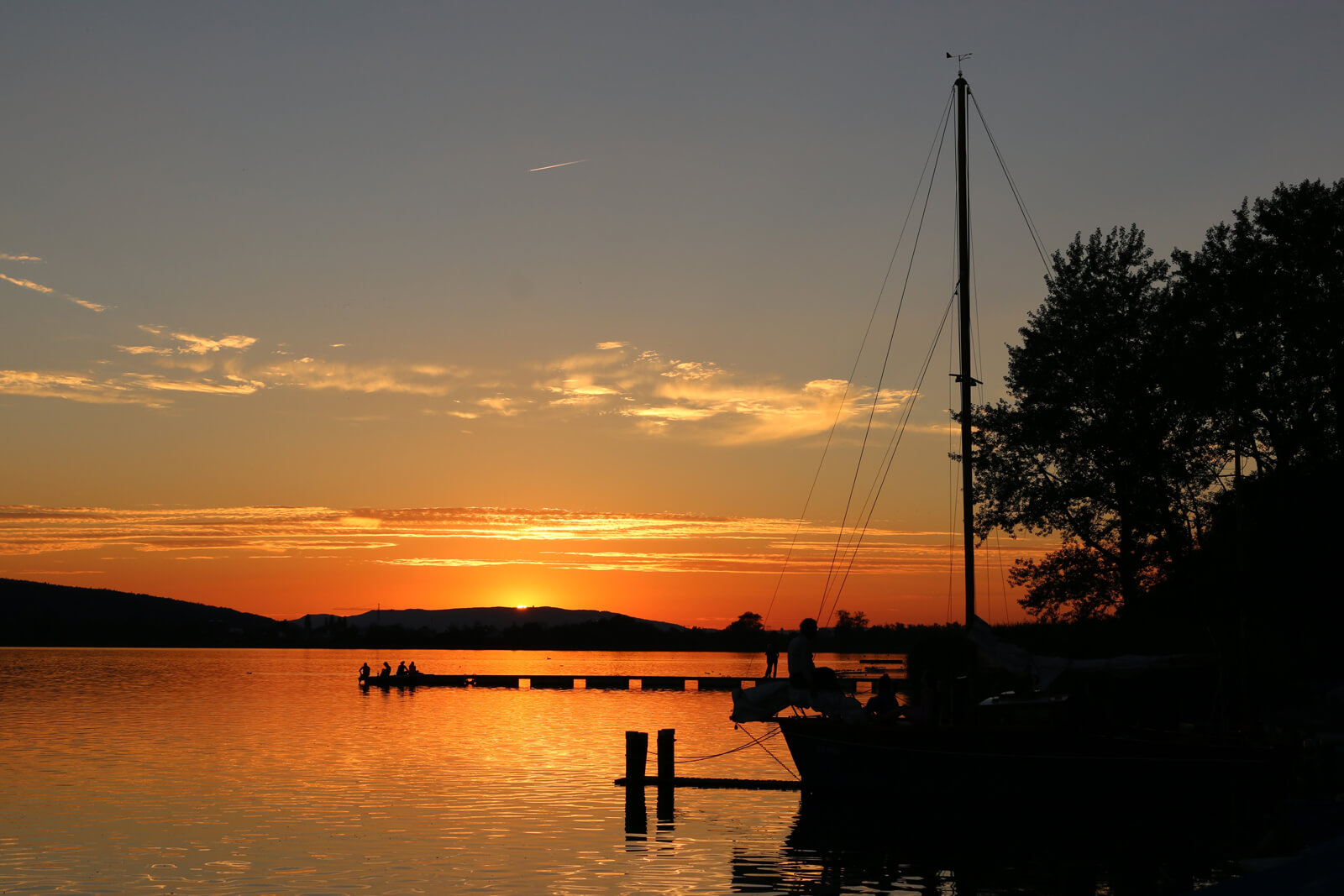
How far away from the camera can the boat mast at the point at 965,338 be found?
28547mm

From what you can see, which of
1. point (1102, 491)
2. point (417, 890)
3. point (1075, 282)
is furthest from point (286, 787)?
point (1075, 282)

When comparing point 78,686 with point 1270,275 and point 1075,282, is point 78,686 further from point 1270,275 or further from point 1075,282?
point 1270,275

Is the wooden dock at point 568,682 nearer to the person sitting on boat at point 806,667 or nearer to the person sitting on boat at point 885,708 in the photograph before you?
the person sitting on boat at point 885,708

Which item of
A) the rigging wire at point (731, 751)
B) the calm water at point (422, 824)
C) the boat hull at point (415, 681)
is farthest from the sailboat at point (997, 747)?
the boat hull at point (415, 681)

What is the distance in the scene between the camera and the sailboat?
2625 cm

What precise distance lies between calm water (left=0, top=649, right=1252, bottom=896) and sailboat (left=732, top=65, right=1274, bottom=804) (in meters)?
1.15

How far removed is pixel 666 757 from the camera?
101 feet

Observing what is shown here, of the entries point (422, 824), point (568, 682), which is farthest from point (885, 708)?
point (568, 682)

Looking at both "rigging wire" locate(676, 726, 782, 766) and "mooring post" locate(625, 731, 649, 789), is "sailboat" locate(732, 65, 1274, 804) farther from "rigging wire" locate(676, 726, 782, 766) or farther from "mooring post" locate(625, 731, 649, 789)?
"rigging wire" locate(676, 726, 782, 766)

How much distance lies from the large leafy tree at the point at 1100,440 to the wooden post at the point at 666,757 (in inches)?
840

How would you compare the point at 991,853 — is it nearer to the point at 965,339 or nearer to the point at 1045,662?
the point at 1045,662

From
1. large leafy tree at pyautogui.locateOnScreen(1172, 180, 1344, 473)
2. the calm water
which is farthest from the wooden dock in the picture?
large leafy tree at pyautogui.locateOnScreen(1172, 180, 1344, 473)

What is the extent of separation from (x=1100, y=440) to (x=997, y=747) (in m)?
22.1

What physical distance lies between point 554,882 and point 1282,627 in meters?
35.3
